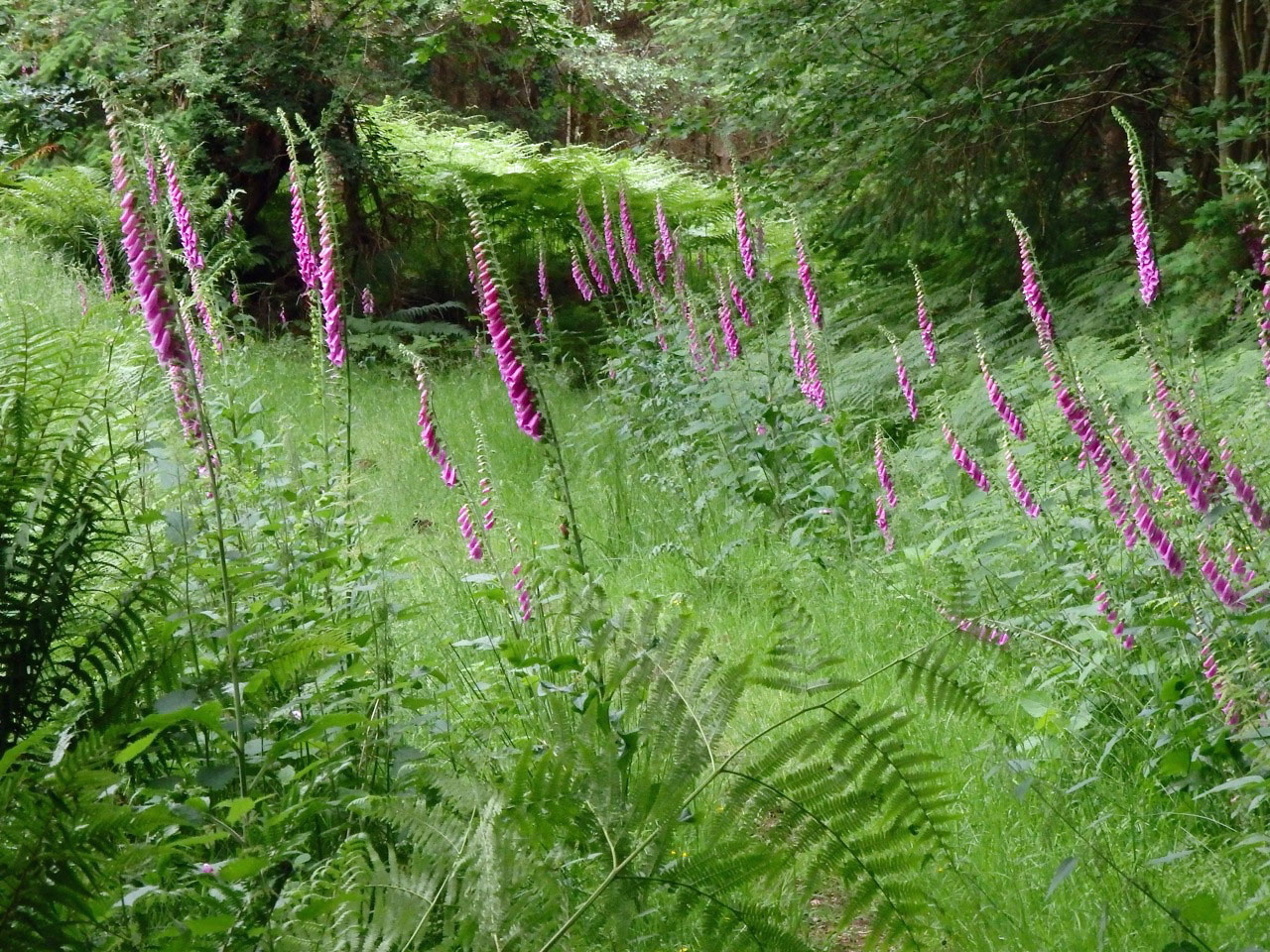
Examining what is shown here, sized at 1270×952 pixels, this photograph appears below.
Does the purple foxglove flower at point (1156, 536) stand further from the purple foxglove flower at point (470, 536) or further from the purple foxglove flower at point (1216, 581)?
the purple foxglove flower at point (470, 536)

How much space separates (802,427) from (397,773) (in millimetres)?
3891

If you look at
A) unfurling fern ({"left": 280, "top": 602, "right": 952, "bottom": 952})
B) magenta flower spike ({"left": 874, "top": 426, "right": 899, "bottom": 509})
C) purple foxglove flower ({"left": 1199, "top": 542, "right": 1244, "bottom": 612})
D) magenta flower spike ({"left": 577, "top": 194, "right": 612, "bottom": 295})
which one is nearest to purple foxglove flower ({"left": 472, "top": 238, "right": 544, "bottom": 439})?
unfurling fern ({"left": 280, "top": 602, "right": 952, "bottom": 952})

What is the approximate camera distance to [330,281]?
3072 millimetres

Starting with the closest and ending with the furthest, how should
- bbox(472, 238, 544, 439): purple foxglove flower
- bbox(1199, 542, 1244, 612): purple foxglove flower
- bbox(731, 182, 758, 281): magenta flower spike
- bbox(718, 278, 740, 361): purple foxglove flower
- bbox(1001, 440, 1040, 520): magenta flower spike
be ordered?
bbox(472, 238, 544, 439): purple foxglove flower < bbox(1199, 542, 1244, 612): purple foxglove flower < bbox(1001, 440, 1040, 520): magenta flower spike < bbox(731, 182, 758, 281): magenta flower spike < bbox(718, 278, 740, 361): purple foxglove flower

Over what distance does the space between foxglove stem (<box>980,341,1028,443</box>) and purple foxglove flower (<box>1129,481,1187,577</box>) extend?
0.84m

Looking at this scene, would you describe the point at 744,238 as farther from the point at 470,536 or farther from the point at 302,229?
the point at 470,536

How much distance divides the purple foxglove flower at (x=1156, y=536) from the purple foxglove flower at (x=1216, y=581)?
5cm

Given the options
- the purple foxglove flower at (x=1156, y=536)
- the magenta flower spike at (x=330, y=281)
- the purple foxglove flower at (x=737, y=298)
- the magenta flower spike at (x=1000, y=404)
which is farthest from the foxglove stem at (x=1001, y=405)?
the purple foxglove flower at (x=737, y=298)

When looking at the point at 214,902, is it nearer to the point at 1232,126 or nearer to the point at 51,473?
the point at 51,473

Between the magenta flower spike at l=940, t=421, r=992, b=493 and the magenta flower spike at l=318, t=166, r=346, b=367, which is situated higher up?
the magenta flower spike at l=318, t=166, r=346, b=367

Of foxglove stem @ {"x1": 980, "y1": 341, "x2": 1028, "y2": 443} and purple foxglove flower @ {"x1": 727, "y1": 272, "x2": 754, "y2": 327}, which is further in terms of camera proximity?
purple foxglove flower @ {"x1": 727, "y1": 272, "x2": 754, "y2": 327}

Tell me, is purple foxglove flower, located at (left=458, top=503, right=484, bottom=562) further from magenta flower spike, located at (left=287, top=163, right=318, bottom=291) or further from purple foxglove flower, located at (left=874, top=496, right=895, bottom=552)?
purple foxglove flower, located at (left=874, top=496, right=895, bottom=552)

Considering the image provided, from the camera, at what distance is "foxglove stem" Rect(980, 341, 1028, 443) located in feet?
11.4

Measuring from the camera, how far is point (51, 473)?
1.79 m
